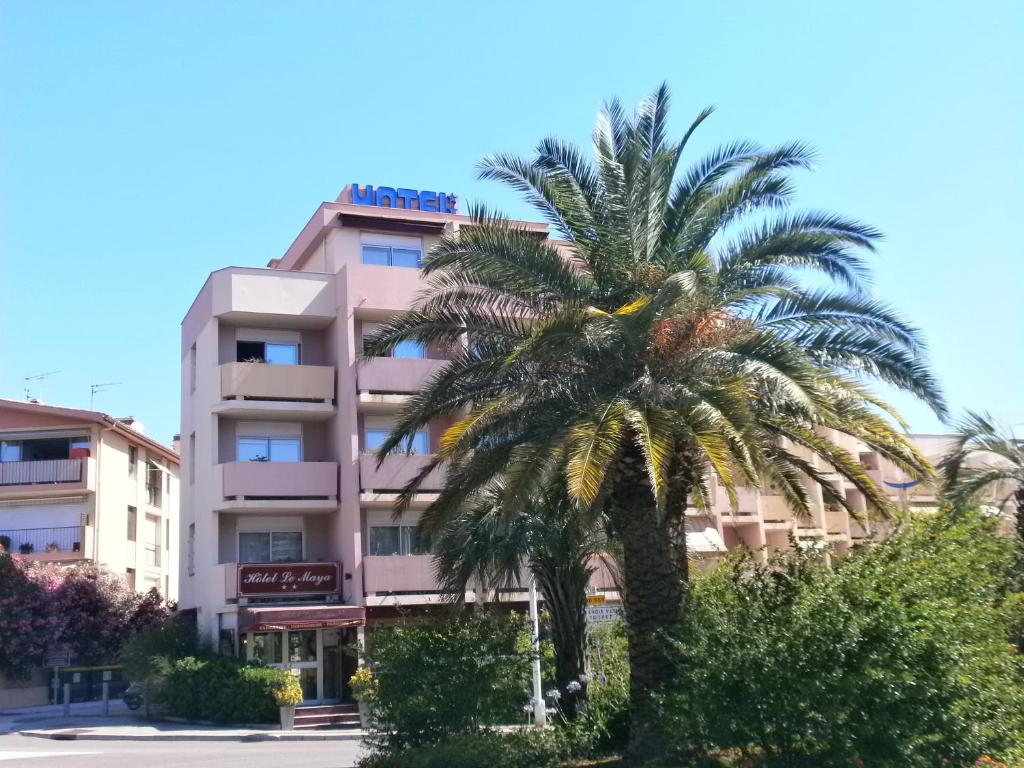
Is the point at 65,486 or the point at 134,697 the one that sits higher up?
the point at 65,486

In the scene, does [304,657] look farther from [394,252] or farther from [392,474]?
[394,252]

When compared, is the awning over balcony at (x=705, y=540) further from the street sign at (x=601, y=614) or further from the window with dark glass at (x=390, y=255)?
Result: the street sign at (x=601, y=614)

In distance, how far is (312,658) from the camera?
30.7 meters

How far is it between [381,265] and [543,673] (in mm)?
15352

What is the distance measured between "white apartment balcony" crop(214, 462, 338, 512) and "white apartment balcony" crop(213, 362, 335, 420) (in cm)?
167

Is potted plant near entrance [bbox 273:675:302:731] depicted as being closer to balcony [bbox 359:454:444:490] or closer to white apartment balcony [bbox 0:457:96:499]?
balcony [bbox 359:454:444:490]

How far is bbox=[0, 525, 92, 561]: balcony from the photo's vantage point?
4016 cm

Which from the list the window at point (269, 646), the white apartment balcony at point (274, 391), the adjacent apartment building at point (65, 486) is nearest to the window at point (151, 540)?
the adjacent apartment building at point (65, 486)

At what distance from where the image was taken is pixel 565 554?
21328 mm

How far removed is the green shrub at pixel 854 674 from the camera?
12.6m

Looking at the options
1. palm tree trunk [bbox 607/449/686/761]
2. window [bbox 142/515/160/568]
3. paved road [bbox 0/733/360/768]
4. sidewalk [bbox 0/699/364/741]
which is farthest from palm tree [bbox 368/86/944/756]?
window [bbox 142/515/160/568]

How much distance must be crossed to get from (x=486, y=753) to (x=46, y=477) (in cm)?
3107

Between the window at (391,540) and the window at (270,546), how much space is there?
2.61 meters

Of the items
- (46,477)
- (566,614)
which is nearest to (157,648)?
(46,477)
